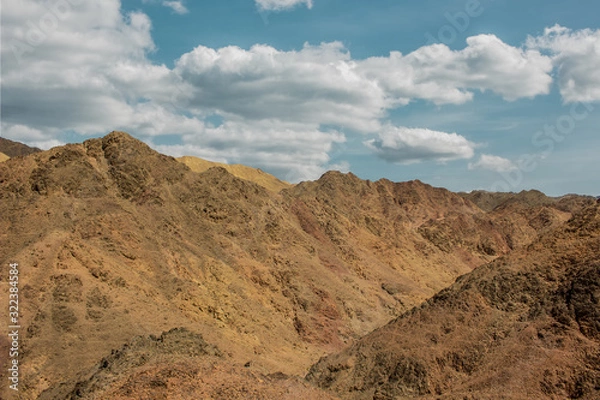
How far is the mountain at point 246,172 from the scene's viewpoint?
327 ft

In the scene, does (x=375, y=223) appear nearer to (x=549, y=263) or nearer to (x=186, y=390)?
(x=549, y=263)

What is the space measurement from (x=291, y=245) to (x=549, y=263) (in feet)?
91.9

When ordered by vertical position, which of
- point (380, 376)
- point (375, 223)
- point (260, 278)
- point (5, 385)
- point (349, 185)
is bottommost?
point (5, 385)

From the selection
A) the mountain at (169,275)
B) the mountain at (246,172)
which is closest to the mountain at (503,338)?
the mountain at (169,275)

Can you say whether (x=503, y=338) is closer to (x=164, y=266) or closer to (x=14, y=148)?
(x=164, y=266)

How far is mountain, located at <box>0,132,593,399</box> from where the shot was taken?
25.6 meters

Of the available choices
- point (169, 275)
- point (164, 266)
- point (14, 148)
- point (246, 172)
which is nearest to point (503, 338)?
point (169, 275)

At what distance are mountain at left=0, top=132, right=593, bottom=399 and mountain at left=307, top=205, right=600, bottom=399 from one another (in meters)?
4.35

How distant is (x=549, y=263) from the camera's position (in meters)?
25.9

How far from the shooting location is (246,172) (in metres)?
108

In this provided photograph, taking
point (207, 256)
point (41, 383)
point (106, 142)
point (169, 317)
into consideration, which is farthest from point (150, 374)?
point (106, 142)

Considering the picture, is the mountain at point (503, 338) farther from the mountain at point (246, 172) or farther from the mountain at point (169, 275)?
the mountain at point (246, 172)

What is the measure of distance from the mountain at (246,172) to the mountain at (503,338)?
7612cm

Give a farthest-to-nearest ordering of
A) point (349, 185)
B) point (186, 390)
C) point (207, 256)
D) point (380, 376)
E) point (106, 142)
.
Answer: point (349, 185) → point (106, 142) → point (207, 256) → point (380, 376) → point (186, 390)
